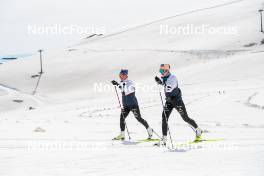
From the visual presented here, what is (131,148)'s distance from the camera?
10.7m

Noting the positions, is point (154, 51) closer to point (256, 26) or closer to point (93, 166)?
point (256, 26)

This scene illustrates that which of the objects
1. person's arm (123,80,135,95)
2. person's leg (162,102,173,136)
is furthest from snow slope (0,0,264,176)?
person's arm (123,80,135,95)

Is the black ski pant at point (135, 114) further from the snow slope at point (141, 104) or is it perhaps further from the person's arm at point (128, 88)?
the snow slope at point (141, 104)

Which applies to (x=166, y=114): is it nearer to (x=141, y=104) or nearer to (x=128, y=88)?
(x=128, y=88)

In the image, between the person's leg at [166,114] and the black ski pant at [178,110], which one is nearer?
the black ski pant at [178,110]

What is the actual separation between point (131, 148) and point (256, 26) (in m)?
78.0

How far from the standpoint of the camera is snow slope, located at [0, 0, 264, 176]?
27.7ft

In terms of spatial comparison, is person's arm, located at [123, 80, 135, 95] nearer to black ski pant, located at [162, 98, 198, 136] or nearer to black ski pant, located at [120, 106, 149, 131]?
black ski pant, located at [120, 106, 149, 131]

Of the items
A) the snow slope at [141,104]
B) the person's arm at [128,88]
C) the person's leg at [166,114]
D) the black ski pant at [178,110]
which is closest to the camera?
the snow slope at [141,104]

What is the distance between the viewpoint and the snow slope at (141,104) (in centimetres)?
844

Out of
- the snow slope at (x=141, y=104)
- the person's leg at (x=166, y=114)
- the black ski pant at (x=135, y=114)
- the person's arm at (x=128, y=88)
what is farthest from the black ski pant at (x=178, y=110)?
the person's arm at (x=128, y=88)

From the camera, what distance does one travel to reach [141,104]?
31.6 metres

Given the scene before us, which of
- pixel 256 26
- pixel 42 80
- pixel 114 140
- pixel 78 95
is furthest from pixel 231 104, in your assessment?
pixel 256 26

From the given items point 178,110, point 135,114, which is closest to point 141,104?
point 135,114
